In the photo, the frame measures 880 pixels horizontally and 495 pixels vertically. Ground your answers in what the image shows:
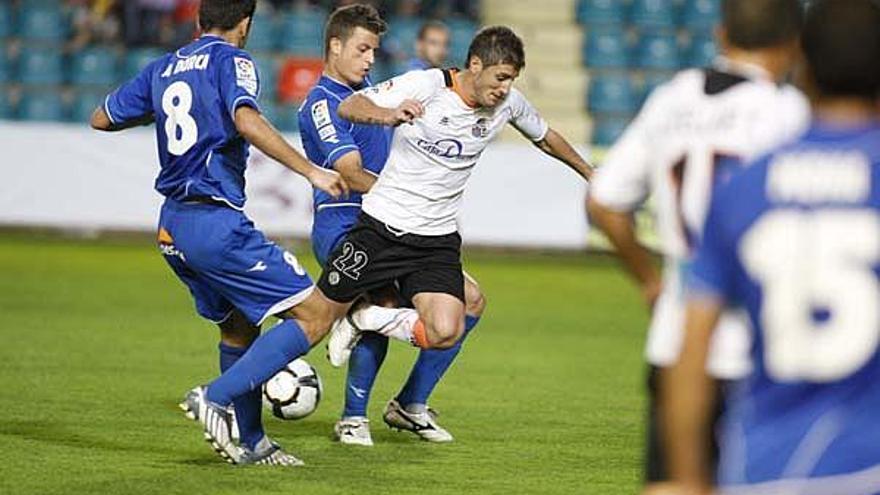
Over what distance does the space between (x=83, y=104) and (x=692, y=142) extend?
1692 cm

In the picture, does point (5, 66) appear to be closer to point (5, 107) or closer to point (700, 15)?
point (5, 107)

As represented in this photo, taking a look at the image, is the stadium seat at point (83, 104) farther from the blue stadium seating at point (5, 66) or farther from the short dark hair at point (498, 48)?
the short dark hair at point (498, 48)

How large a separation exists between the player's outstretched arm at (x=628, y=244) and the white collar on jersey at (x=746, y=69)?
1.56 feet

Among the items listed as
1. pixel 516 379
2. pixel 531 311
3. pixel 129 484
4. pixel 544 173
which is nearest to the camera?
pixel 129 484

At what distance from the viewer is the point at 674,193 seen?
448cm

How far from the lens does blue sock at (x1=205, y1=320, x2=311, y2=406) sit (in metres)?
7.12

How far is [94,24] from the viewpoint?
21203 mm

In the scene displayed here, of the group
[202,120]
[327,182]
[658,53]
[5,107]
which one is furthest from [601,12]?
[327,182]

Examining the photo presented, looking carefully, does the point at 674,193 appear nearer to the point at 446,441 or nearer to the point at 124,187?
the point at 446,441

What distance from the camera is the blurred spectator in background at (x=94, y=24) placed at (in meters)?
21.0

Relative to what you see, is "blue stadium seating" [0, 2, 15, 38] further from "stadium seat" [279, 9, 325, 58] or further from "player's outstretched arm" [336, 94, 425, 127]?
"player's outstretched arm" [336, 94, 425, 127]

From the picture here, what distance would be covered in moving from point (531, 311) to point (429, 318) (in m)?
6.85

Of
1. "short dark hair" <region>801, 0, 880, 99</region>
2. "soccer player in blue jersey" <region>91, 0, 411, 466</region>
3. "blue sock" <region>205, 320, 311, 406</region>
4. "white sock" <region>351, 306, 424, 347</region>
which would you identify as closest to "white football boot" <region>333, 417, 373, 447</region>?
"white sock" <region>351, 306, 424, 347</region>

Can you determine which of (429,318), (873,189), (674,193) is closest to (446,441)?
(429,318)
